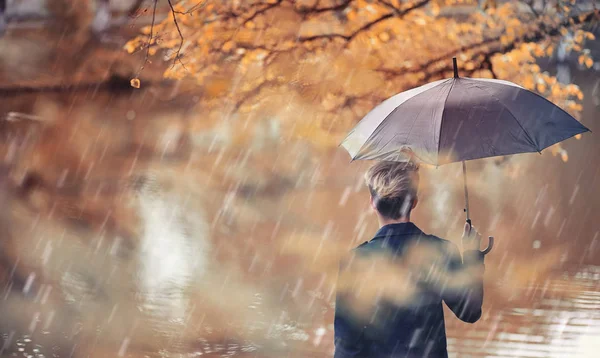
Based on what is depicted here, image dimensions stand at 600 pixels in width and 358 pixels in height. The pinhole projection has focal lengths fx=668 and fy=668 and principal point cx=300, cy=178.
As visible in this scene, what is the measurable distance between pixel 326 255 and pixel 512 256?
3021 millimetres

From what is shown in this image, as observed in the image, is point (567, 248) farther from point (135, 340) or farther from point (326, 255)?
point (135, 340)

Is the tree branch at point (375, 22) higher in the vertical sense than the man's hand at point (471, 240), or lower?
higher

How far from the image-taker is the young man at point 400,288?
7.79 feet

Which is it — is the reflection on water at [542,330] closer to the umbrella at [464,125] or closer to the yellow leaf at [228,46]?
the umbrella at [464,125]

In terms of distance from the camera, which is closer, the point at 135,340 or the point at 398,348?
the point at 398,348

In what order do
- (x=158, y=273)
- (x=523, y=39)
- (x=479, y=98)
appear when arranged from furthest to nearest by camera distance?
(x=158, y=273), (x=523, y=39), (x=479, y=98)

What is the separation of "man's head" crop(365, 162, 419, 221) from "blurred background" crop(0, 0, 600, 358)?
115 inches

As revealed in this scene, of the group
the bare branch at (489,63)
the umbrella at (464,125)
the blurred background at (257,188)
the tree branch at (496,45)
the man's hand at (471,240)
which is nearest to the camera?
the man's hand at (471,240)

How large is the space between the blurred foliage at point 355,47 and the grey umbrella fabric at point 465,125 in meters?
4.57

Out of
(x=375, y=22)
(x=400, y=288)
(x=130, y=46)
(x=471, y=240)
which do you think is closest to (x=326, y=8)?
(x=375, y=22)

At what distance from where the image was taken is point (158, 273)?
9.41 m

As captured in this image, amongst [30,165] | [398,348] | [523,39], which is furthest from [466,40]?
[30,165]

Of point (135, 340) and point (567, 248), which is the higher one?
point (567, 248)

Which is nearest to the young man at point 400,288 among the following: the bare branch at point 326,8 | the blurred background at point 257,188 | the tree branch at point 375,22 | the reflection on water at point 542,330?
the blurred background at point 257,188
